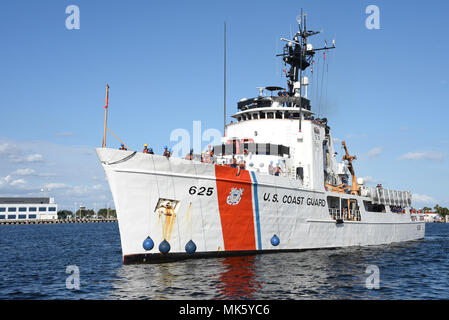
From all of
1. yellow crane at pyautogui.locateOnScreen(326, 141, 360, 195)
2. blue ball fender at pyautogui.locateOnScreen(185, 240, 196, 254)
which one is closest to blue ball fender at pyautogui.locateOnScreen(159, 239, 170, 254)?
blue ball fender at pyautogui.locateOnScreen(185, 240, 196, 254)

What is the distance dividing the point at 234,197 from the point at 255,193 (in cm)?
114

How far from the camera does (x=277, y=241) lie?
1761cm

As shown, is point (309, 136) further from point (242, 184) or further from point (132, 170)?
point (132, 170)

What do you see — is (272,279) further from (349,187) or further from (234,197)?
(349,187)

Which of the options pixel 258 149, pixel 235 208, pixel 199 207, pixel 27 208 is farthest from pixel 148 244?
pixel 27 208

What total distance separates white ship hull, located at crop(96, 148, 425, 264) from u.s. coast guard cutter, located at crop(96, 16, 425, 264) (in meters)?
0.04

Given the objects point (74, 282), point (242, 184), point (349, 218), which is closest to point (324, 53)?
point (349, 218)

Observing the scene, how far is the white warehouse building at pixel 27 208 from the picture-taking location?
303ft

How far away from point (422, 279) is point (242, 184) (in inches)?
291

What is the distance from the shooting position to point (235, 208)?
1622cm

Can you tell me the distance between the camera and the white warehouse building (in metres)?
92.3

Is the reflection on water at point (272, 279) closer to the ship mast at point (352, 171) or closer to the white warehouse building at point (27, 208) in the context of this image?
the ship mast at point (352, 171)

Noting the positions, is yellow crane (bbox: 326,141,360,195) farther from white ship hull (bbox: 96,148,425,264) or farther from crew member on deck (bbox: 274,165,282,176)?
crew member on deck (bbox: 274,165,282,176)
